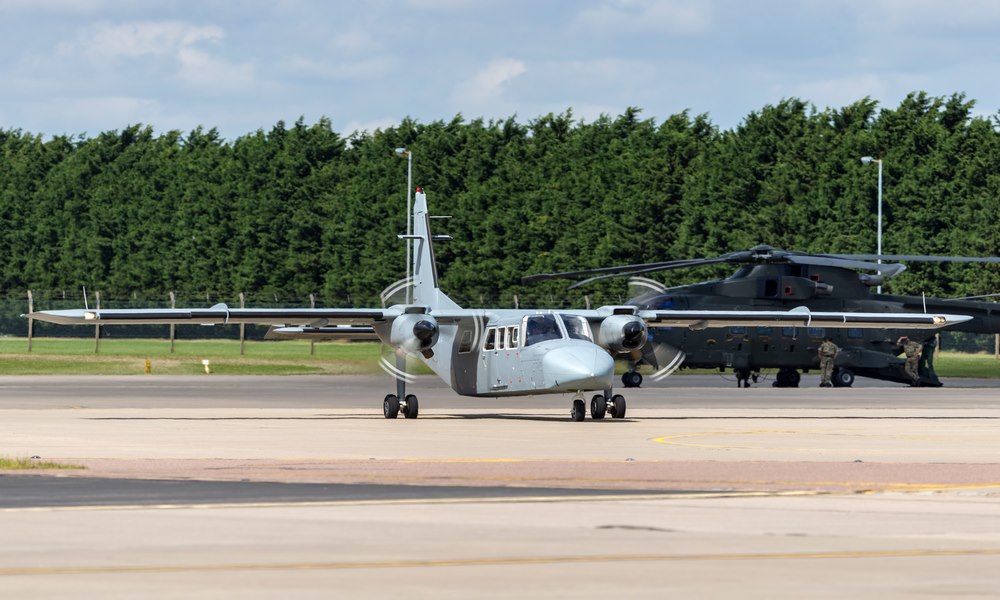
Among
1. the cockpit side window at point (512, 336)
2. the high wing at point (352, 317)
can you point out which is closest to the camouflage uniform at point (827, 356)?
the high wing at point (352, 317)

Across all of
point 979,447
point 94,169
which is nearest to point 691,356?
point 979,447

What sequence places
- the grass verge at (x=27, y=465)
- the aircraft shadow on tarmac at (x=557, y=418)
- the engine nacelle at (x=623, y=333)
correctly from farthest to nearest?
the engine nacelle at (x=623, y=333)
the aircraft shadow on tarmac at (x=557, y=418)
the grass verge at (x=27, y=465)

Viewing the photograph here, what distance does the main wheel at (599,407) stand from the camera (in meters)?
32.6

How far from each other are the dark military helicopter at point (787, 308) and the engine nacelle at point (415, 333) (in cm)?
1434

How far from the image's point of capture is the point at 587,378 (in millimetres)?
30859

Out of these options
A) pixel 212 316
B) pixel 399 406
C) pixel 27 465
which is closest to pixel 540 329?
pixel 399 406

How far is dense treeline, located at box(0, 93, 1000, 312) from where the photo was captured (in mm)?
79562

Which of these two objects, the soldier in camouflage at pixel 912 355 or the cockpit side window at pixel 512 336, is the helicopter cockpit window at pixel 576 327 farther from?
the soldier in camouflage at pixel 912 355

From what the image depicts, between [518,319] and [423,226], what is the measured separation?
5.63 metres

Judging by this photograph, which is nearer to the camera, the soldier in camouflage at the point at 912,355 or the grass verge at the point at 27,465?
the grass verge at the point at 27,465

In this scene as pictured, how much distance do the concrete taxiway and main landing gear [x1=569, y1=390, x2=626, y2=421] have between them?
70 centimetres

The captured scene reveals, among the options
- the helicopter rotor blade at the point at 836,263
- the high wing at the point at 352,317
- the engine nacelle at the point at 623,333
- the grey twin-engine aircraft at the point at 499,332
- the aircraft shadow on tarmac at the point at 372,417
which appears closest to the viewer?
the grey twin-engine aircraft at the point at 499,332

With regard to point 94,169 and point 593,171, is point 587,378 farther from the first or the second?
point 94,169

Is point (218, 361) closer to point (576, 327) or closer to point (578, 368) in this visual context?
point (576, 327)
